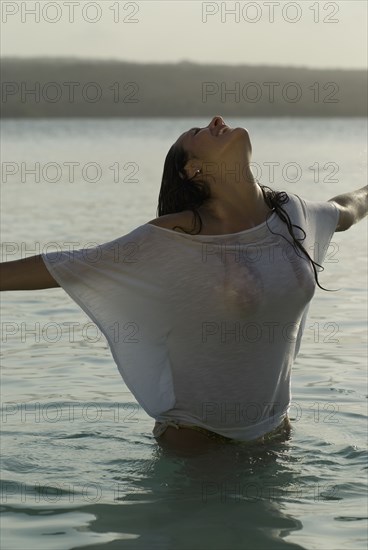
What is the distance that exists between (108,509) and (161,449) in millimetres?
597

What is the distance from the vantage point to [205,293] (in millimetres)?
5730

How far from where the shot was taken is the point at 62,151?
3825 centimetres

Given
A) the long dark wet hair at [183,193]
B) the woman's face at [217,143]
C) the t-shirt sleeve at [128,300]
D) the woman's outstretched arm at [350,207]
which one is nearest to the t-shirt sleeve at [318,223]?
the woman's outstretched arm at [350,207]

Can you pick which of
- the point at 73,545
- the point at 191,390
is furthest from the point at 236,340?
the point at 73,545

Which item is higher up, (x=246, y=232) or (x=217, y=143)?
(x=217, y=143)

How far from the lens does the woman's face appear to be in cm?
570

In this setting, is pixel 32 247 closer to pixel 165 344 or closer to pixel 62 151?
pixel 165 344

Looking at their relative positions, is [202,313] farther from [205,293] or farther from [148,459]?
[148,459]

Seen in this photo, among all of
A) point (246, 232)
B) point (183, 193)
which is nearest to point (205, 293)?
point (246, 232)

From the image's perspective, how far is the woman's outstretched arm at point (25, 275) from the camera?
5.24 metres

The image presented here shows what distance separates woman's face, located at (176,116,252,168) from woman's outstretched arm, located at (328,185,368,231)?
1111mm

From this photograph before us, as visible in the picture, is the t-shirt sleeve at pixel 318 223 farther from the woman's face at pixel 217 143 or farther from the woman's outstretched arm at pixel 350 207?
the woman's face at pixel 217 143

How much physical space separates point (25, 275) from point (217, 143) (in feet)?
3.77

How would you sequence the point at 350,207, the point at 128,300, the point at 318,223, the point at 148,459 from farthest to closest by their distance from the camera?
the point at 350,207 → the point at 318,223 → the point at 148,459 → the point at 128,300
